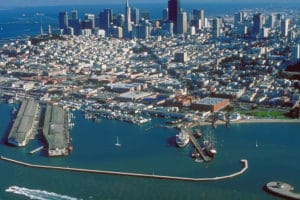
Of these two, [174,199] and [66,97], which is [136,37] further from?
[174,199]

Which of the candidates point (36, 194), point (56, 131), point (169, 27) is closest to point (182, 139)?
point (56, 131)

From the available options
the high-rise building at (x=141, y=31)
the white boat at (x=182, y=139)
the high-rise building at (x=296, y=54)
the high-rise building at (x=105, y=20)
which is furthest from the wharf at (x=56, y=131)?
the high-rise building at (x=105, y=20)

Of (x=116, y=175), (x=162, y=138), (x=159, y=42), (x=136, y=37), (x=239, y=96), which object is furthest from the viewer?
(x=136, y=37)

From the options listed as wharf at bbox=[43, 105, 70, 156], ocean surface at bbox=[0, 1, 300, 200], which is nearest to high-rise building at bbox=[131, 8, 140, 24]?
wharf at bbox=[43, 105, 70, 156]

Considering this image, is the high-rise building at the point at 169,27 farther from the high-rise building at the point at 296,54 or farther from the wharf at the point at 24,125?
the wharf at the point at 24,125

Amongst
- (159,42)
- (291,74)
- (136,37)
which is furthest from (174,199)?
(136,37)
